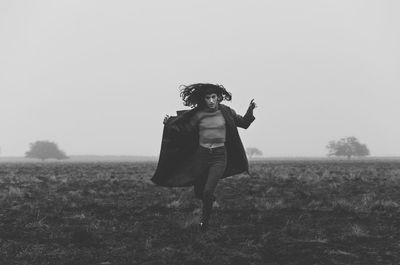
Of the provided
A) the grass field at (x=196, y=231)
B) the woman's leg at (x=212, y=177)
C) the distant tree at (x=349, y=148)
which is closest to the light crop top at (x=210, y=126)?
the woman's leg at (x=212, y=177)

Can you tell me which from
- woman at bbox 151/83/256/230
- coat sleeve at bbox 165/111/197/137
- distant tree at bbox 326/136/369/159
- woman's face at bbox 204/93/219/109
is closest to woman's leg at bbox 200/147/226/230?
woman at bbox 151/83/256/230

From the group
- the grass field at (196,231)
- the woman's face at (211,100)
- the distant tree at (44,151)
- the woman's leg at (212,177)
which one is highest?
the distant tree at (44,151)

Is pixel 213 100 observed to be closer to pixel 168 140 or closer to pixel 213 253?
pixel 168 140

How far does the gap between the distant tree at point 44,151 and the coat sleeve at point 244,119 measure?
123 metres

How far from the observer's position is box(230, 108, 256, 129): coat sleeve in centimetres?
763

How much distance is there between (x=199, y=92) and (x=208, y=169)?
131 cm

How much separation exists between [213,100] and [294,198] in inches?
207

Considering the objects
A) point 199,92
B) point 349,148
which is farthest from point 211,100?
point 349,148

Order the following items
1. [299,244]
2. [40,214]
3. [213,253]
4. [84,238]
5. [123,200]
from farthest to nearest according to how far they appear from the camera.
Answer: [123,200] → [40,214] → [84,238] → [299,244] → [213,253]

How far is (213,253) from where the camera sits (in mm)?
5707

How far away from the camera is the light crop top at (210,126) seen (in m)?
7.48

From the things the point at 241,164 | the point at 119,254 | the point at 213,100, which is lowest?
the point at 119,254

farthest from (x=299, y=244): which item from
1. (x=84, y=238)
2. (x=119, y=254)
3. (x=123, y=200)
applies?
(x=123, y=200)

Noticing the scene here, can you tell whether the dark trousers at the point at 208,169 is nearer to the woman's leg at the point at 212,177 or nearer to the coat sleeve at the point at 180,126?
the woman's leg at the point at 212,177
